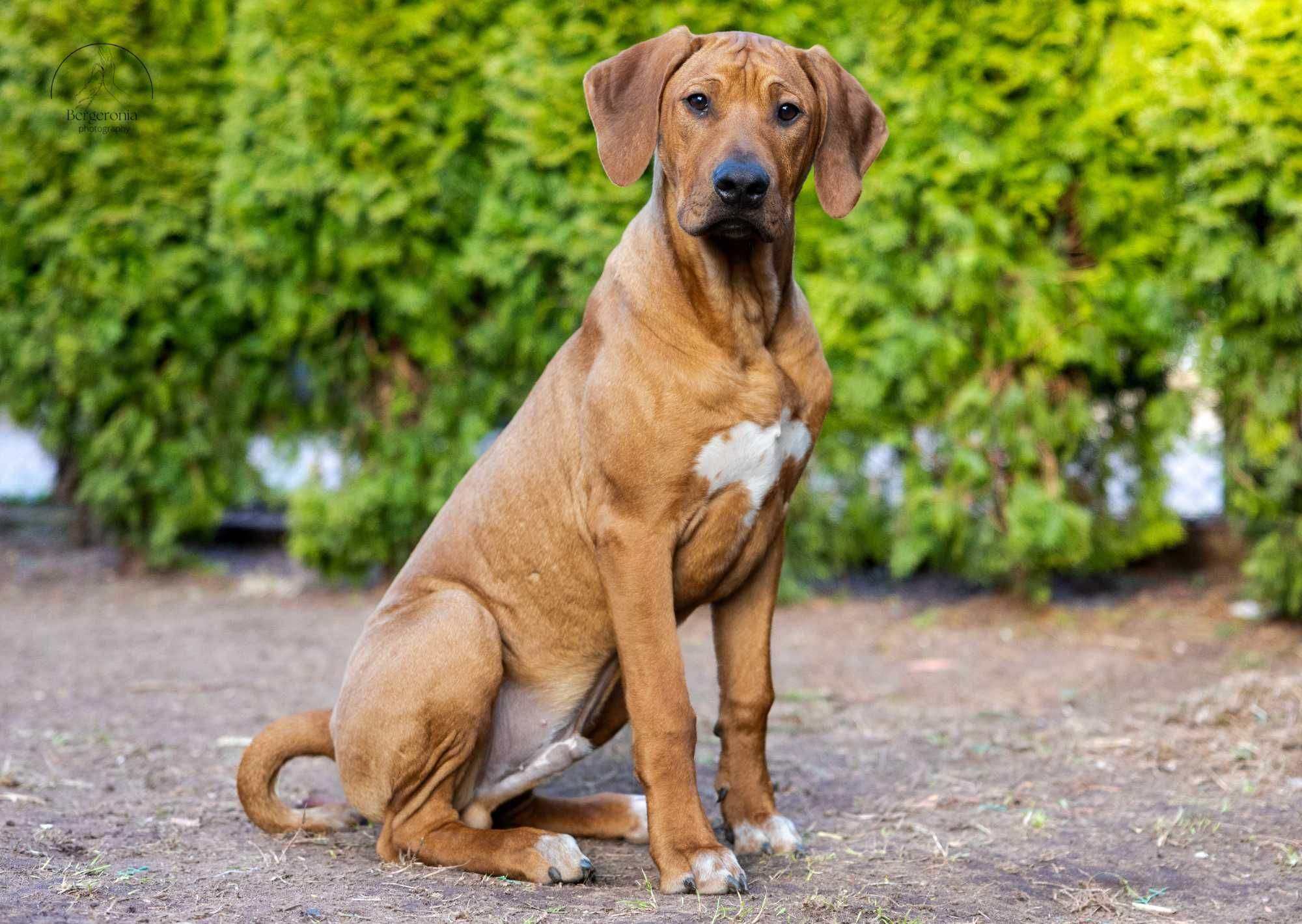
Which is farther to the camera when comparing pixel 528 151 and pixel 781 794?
pixel 528 151

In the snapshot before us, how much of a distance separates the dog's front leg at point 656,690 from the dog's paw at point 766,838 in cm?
31

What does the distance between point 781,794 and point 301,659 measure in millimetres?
3047

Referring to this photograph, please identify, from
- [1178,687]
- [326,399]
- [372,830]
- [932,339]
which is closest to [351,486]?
[326,399]

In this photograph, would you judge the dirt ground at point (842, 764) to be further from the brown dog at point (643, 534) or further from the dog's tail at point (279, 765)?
the brown dog at point (643, 534)

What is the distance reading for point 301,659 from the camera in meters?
6.57

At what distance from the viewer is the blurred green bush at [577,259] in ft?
21.0

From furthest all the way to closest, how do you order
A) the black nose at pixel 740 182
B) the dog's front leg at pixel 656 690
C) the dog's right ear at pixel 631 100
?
the dog's right ear at pixel 631 100
the dog's front leg at pixel 656 690
the black nose at pixel 740 182

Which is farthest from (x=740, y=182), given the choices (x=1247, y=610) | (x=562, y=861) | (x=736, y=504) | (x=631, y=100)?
(x=1247, y=610)

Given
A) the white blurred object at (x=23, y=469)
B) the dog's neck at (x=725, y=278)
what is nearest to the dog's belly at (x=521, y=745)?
the dog's neck at (x=725, y=278)

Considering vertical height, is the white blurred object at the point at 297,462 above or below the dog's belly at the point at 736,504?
below

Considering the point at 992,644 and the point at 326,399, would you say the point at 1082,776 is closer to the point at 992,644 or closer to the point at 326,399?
the point at 992,644

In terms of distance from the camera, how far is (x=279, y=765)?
12.4 ft

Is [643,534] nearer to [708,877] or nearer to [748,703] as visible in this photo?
[748,703]
